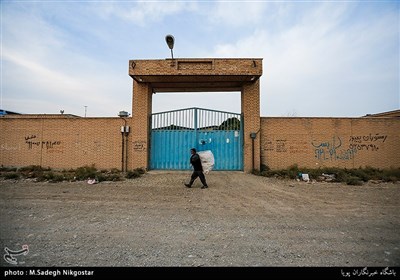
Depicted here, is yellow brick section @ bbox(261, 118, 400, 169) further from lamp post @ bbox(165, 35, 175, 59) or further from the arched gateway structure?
lamp post @ bbox(165, 35, 175, 59)

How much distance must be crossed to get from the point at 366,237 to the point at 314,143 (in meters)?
7.66

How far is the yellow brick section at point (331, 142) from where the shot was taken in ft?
33.7

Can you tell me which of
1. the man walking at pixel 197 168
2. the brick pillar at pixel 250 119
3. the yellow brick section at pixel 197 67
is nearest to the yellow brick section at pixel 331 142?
the brick pillar at pixel 250 119

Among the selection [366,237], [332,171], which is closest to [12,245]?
[366,237]

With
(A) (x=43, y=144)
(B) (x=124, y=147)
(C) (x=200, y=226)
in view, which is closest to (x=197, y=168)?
(C) (x=200, y=226)

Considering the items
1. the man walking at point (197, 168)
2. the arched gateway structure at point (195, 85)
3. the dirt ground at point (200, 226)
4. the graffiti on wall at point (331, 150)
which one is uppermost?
the arched gateway structure at point (195, 85)

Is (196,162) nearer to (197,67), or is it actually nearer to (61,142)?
(197,67)

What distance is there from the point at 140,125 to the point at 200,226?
7.44m

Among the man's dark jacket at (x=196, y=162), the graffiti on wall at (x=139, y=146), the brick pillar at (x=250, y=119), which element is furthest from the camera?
the graffiti on wall at (x=139, y=146)

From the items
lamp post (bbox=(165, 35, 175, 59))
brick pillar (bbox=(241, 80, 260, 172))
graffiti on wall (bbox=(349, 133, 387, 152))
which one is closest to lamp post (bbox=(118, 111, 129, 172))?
lamp post (bbox=(165, 35, 175, 59))

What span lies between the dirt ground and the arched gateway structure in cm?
329

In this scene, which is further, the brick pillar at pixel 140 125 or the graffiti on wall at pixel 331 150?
the graffiti on wall at pixel 331 150

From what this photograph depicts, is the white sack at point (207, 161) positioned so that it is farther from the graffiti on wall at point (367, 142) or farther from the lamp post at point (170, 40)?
the graffiti on wall at point (367, 142)

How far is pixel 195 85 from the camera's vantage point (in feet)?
35.2
